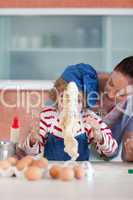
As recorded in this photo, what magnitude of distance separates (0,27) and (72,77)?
71 centimetres

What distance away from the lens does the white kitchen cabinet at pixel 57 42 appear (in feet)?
6.82

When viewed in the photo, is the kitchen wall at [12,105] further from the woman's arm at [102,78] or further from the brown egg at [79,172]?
the brown egg at [79,172]

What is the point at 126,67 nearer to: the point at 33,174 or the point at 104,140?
the point at 104,140

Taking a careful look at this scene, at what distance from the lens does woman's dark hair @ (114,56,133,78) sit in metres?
1.70

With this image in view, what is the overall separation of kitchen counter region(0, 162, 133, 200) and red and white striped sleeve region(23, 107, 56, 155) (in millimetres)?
373

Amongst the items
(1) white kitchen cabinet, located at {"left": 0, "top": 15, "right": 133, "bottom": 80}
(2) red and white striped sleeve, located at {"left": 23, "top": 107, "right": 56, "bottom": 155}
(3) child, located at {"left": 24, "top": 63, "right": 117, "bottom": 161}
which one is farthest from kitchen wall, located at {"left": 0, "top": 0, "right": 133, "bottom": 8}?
(2) red and white striped sleeve, located at {"left": 23, "top": 107, "right": 56, "bottom": 155}

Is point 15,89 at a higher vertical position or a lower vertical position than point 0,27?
lower

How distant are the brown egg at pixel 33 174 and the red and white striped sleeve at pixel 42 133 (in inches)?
14.3

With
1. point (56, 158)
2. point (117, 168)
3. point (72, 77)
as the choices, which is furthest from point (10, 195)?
point (72, 77)

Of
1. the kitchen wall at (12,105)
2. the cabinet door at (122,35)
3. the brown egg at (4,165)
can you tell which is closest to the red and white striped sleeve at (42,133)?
the brown egg at (4,165)

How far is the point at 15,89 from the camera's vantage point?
2.12 meters

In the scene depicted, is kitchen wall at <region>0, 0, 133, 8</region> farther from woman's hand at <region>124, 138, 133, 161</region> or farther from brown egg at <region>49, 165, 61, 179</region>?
brown egg at <region>49, 165, 61, 179</region>

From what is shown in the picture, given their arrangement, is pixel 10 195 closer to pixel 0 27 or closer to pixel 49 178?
pixel 49 178

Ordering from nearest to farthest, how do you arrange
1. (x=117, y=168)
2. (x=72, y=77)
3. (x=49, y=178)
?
(x=49, y=178) → (x=117, y=168) → (x=72, y=77)
